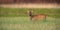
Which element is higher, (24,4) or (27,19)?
(24,4)

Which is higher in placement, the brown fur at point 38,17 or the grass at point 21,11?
the grass at point 21,11

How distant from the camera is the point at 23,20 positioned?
1706 mm

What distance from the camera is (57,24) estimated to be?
1.68 m

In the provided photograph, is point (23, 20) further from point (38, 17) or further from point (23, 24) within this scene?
point (38, 17)

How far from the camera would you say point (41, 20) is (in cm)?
175

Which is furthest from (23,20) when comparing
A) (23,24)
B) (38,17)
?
(38,17)

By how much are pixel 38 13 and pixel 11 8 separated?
21 centimetres

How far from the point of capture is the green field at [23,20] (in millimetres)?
1683

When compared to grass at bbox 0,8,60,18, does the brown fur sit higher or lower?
lower

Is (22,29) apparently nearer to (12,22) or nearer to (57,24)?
(12,22)

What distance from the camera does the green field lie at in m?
1.68

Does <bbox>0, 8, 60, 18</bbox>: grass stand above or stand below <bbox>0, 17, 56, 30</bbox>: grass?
above

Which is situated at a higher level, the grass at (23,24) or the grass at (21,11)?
the grass at (21,11)

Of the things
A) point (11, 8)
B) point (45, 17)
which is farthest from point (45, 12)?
point (11, 8)
